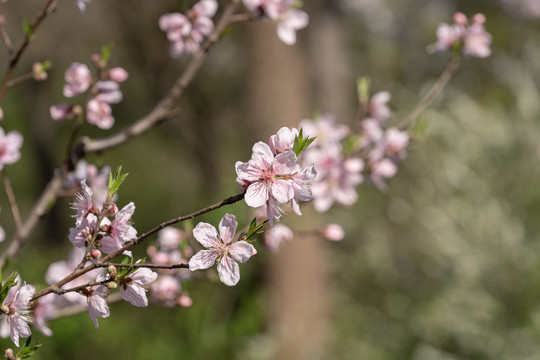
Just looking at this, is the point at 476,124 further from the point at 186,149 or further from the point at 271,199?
the point at 186,149

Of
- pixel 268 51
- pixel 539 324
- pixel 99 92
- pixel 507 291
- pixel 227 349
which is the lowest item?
pixel 227 349

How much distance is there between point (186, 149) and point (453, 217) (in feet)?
14.4

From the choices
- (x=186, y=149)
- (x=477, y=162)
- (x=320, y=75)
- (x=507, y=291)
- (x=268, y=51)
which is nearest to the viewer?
(x=507, y=291)

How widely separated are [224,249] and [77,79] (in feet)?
2.92

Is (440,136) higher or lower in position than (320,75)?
higher

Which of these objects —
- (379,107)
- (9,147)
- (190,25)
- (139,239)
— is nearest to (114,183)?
(139,239)

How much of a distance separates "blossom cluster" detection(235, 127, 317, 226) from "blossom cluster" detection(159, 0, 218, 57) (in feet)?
2.92

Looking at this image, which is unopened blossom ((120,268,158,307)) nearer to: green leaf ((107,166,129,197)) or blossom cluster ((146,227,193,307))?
green leaf ((107,166,129,197))

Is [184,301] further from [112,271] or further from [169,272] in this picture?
[112,271]

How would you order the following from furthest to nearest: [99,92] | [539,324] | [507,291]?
[507,291], [539,324], [99,92]

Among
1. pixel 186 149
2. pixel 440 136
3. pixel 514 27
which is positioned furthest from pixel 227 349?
pixel 514 27

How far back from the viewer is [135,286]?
1047 millimetres

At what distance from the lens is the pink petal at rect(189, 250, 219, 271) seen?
1.01 meters

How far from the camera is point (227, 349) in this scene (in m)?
4.84
